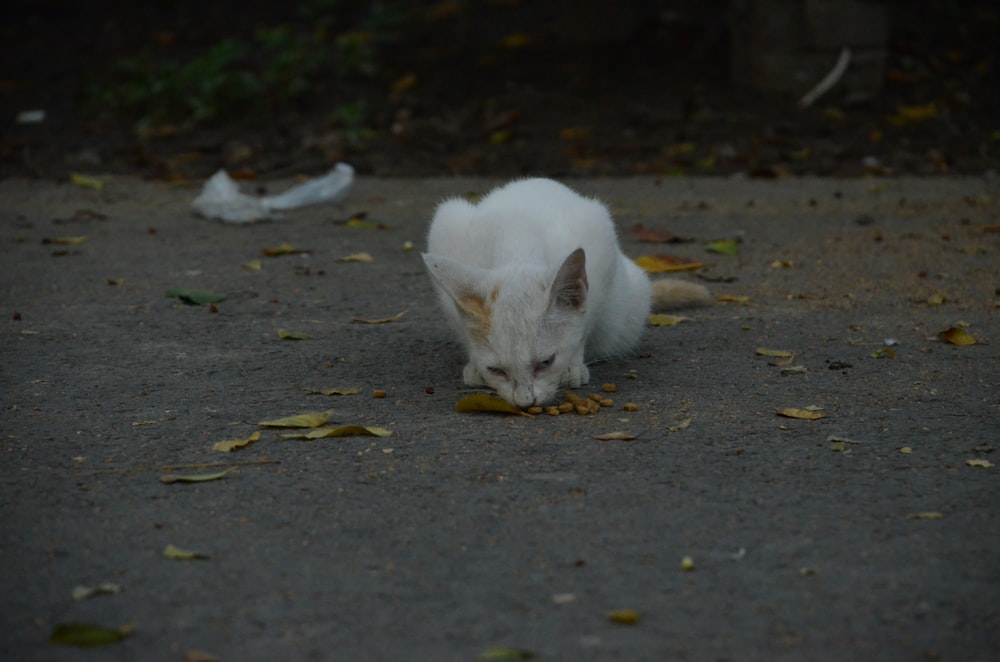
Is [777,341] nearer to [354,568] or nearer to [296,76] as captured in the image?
[354,568]

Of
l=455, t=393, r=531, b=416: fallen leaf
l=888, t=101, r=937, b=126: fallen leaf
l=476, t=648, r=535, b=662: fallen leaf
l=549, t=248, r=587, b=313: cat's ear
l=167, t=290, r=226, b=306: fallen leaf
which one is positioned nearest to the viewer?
l=476, t=648, r=535, b=662: fallen leaf

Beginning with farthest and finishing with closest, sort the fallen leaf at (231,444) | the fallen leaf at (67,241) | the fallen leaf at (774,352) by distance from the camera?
the fallen leaf at (67,241)
the fallen leaf at (774,352)
the fallen leaf at (231,444)

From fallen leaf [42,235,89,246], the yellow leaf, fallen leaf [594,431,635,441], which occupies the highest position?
the yellow leaf

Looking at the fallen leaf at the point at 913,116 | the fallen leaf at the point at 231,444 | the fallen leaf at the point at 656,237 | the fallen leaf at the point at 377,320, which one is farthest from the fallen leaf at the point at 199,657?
the fallen leaf at the point at 913,116

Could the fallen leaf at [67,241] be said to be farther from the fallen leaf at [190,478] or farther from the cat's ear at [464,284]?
the fallen leaf at [190,478]

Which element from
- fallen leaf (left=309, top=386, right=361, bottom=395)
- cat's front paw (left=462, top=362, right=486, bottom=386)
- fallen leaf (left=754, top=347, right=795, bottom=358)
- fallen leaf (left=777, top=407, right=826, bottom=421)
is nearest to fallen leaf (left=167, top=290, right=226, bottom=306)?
fallen leaf (left=309, top=386, right=361, bottom=395)

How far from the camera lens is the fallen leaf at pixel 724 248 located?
697 centimetres

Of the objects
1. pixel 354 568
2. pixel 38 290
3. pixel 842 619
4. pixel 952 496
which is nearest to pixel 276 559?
pixel 354 568

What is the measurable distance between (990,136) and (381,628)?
8.57 m

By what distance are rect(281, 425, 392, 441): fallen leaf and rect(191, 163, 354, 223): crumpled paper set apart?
445 cm

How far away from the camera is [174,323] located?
5438 millimetres

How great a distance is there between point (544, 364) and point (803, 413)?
2.89 ft

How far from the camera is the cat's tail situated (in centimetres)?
557

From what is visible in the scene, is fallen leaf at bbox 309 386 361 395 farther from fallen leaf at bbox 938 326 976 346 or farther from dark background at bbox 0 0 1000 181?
dark background at bbox 0 0 1000 181
